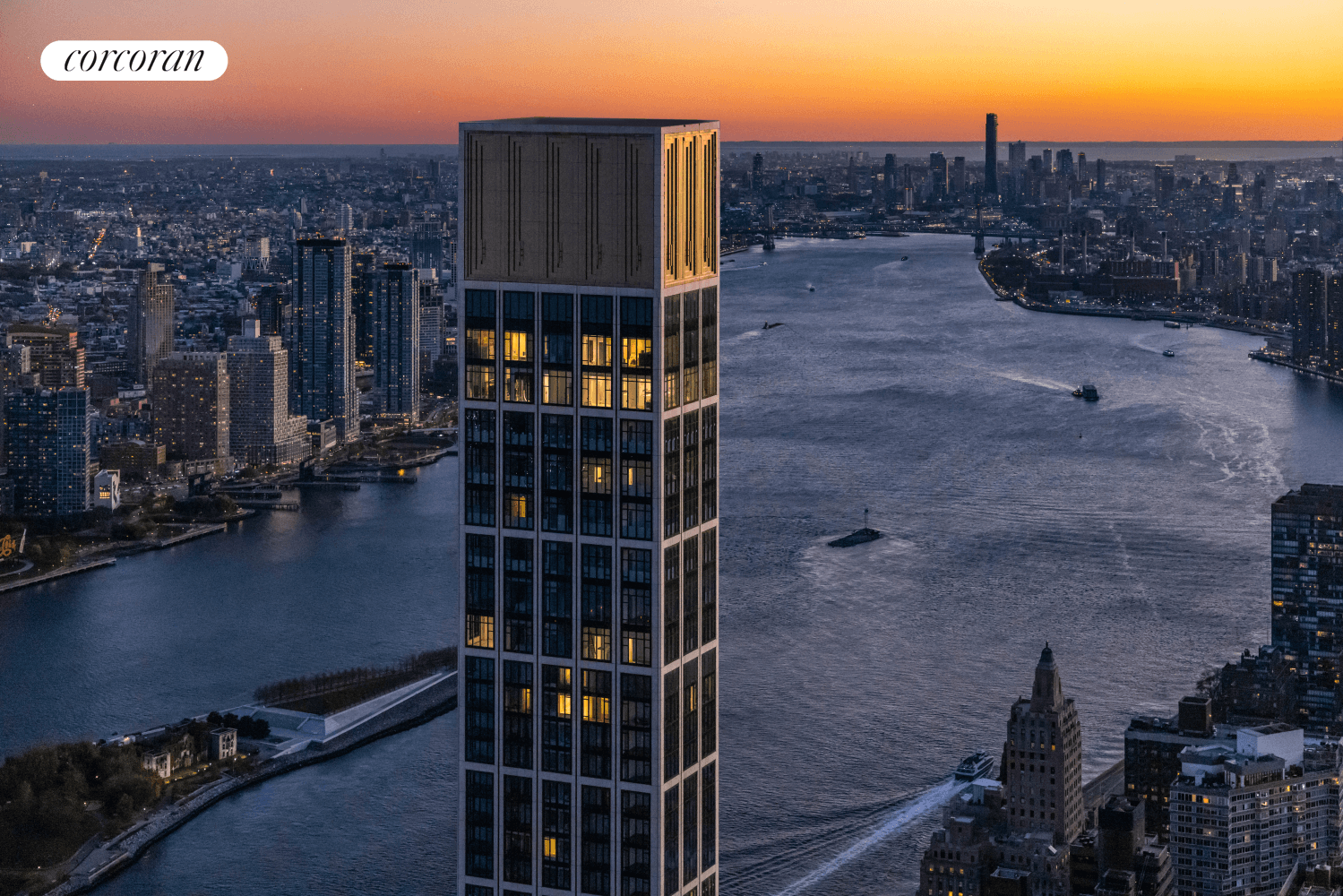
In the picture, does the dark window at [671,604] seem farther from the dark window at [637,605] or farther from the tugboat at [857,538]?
the tugboat at [857,538]

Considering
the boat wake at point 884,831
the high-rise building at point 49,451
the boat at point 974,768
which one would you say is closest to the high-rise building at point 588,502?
the boat wake at point 884,831

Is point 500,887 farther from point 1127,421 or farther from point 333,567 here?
point 1127,421

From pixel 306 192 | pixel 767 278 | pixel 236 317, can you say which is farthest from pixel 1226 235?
pixel 236 317

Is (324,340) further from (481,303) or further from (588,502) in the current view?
(588,502)

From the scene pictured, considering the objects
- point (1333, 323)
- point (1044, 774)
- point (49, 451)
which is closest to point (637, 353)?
point (1044, 774)

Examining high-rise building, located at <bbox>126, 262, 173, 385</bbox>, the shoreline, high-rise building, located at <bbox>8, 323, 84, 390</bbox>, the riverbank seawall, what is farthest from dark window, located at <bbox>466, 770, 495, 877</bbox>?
high-rise building, located at <bbox>126, 262, 173, 385</bbox>
